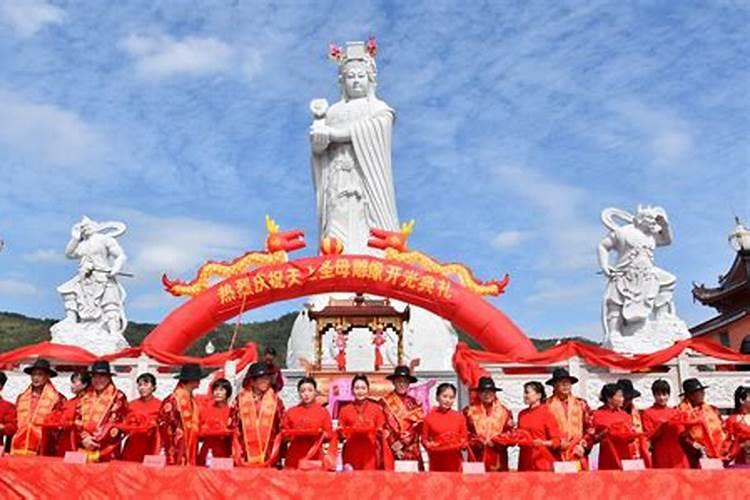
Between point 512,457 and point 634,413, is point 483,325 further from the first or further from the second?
point 634,413

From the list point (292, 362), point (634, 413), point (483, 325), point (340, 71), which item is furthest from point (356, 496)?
point (340, 71)

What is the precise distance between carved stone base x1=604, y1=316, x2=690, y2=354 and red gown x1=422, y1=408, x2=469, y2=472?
5634 millimetres

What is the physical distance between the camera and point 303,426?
183 inches

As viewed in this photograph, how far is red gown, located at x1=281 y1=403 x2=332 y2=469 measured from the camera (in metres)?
4.64

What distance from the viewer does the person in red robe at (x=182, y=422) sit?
481 cm

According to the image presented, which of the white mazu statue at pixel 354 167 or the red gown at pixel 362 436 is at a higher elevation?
the white mazu statue at pixel 354 167

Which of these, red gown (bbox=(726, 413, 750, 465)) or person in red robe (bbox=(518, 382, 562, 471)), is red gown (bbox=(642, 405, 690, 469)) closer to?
red gown (bbox=(726, 413, 750, 465))

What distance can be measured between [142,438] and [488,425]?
8.07 ft

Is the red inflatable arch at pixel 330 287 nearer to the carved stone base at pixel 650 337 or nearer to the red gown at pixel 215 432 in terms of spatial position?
the carved stone base at pixel 650 337

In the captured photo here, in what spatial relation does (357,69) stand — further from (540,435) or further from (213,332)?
(213,332)

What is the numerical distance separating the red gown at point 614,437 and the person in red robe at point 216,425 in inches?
102

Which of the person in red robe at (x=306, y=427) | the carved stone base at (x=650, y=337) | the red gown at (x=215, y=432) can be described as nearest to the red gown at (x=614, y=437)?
the person in red robe at (x=306, y=427)

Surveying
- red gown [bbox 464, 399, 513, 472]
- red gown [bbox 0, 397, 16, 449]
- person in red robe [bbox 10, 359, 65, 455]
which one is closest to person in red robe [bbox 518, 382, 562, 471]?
red gown [bbox 464, 399, 513, 472]

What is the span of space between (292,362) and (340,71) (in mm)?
6292
